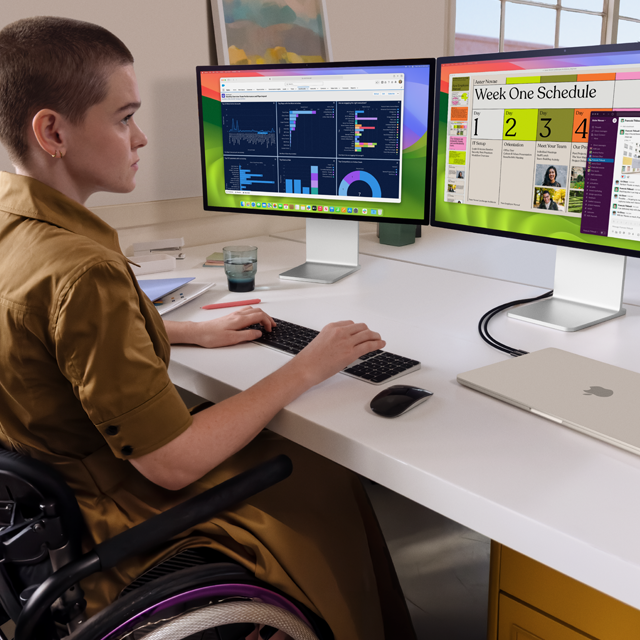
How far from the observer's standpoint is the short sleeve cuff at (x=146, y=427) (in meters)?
0.75

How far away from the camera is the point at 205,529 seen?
84 centimetres

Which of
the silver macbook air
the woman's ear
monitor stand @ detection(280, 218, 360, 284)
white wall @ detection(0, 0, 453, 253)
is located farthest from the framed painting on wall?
the silver macbook air

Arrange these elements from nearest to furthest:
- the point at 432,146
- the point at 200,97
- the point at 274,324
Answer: the point at 274,324 → the point at 432,146 → the point at 200,97

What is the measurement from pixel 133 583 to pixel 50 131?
58cm

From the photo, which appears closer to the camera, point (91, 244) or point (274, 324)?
point (91, 244)

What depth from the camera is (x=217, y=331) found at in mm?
1150

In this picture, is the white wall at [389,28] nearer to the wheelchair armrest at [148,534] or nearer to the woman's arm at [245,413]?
the woman's arm at [245,413]

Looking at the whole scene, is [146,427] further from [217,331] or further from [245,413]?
[217,331]

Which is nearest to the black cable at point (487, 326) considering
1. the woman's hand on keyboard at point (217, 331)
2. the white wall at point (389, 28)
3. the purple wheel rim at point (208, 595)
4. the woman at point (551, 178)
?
the woman at point (551, 178)

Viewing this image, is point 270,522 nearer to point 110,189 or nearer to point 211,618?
point 211,618

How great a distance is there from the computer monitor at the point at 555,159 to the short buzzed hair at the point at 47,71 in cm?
73

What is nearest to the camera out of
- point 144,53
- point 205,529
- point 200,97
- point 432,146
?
point 205,529

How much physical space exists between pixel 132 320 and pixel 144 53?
51.1 inches

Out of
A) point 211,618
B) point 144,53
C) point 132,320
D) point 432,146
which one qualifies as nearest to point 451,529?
point 432,146
